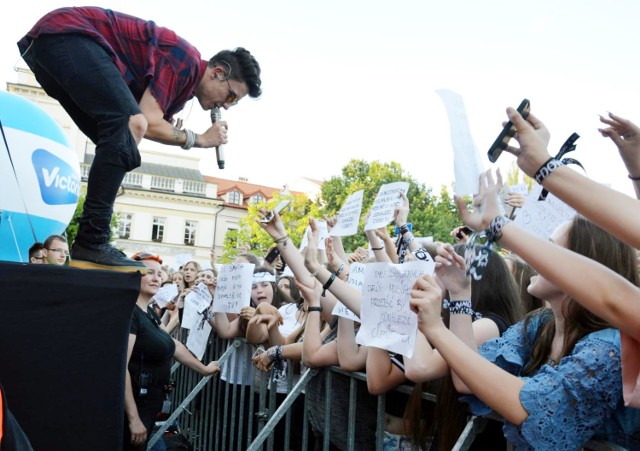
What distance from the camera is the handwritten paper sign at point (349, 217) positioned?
12.8 feet

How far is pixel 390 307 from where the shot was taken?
2486mm

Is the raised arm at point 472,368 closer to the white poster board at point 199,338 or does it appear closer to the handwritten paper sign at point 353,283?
the handwritten paper sign at point 353,283

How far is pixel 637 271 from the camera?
78.9 inches

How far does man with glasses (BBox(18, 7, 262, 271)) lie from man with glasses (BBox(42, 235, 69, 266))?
252 centimetres

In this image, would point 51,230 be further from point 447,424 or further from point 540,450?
point 540,450

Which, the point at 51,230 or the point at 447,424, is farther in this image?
the point at 51,230

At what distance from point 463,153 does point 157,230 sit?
53091mm

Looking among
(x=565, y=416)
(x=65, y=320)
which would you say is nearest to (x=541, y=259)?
(x=565, y=416)

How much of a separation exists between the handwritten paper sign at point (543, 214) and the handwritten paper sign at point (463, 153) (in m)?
1.25

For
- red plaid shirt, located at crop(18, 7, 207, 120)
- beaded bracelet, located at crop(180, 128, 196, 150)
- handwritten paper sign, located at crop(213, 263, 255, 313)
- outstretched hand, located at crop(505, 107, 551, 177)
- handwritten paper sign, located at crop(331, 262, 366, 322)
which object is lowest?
handwritten paper sign, located at crop(213, 263, 255, 313)

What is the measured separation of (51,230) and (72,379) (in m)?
4.07

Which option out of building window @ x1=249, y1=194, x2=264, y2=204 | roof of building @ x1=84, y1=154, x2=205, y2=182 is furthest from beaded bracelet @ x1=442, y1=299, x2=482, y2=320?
building window @ x1=249, y1=194, x2=264, y2=204

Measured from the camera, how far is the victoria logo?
5.20 m

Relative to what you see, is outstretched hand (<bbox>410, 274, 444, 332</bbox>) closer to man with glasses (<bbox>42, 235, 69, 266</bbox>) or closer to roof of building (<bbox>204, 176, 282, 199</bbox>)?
man with glasses (<bbox>42, 235, 69, 266</bbox>)
